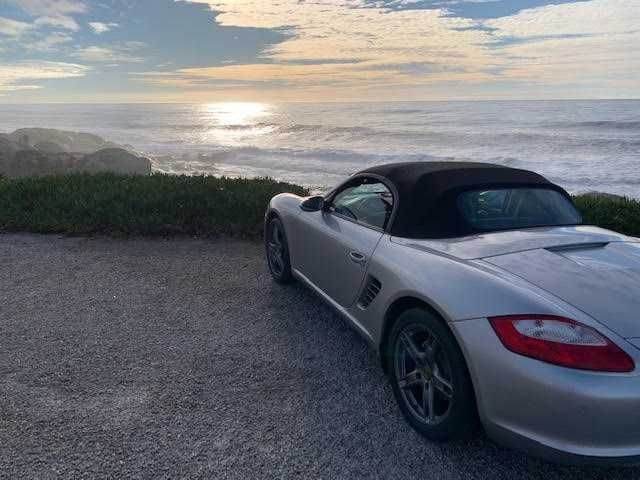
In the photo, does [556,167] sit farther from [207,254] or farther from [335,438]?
[335,438]

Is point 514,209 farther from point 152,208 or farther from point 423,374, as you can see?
point 152,208

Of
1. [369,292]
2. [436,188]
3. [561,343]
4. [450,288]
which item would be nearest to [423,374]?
[450,288]

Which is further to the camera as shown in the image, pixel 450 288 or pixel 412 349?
pixel 412 349

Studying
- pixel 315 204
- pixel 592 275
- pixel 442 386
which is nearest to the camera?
pixel 592 275

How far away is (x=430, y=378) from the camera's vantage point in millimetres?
2650

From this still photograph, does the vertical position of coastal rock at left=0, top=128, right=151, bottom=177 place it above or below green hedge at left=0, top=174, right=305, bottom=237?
below

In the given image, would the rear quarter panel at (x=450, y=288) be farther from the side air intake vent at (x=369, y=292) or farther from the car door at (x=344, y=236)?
the car door at (x=344, y=236)

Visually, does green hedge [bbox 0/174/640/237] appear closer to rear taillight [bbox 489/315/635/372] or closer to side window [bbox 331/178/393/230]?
side window [bbox 331/178/393/230]

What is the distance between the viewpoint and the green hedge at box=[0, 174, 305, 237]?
7.55 m

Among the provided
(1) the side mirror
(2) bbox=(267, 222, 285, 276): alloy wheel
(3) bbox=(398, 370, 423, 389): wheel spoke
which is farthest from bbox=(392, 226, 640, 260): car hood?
(2) bbox=(267, 222, 285, 276): alloy wheel

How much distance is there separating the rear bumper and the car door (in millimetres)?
1252

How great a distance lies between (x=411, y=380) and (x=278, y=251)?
9.02 feet

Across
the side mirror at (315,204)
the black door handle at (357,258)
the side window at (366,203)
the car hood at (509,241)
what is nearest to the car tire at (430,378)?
the car hood at (509,241)

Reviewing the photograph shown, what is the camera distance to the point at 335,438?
279 centimetres
